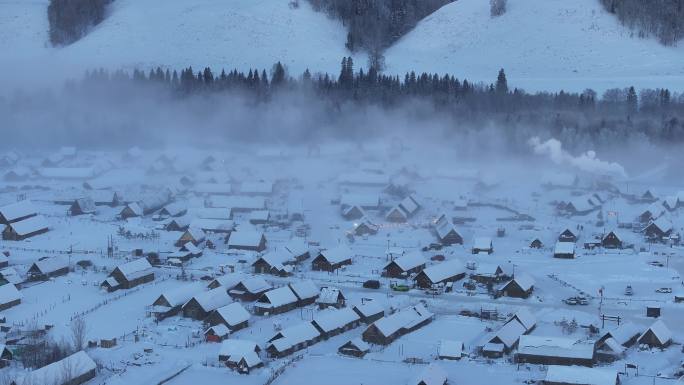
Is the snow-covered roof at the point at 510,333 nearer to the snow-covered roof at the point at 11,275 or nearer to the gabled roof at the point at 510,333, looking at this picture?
the gabled roof at the point at 510,333

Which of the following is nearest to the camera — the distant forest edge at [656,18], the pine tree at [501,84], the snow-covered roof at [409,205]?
the snow-covered roof at [409,205]

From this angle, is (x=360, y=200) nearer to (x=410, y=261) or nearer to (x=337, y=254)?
(x=337, y=254)

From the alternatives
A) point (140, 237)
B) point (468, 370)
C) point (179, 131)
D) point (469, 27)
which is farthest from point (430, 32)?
point (468, 370)

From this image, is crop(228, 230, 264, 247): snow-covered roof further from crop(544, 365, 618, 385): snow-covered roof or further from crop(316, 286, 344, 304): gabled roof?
crop(544, 365, 618, 385): snow-covered roof

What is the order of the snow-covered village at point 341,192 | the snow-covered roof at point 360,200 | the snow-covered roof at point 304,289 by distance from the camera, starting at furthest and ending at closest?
the snow-covered roof at point 360,200
the snow-covered roof at point 304,289
the snow-covered village at point 341,192

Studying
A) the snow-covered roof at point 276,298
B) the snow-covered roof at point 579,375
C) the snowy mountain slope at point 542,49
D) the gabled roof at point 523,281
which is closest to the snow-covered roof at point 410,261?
the gabled roof at point 523,281
